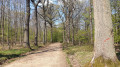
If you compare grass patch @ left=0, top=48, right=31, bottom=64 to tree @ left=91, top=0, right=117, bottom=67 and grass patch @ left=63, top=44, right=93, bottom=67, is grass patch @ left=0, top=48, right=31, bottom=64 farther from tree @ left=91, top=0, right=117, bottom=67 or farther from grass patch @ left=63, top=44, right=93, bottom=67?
tree @ left=91, top=0, right=117, bottom=67

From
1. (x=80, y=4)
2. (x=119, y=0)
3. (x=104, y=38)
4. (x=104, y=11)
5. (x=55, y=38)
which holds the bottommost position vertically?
(x=55, y=38)

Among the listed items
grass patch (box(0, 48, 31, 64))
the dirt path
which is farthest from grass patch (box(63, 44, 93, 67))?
grass patch (box(0, 48, 31, 64))

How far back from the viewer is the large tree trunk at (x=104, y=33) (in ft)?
11.5

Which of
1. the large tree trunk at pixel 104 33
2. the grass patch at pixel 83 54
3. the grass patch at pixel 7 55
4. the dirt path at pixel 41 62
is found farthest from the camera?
the grass patch at pixel 7 55

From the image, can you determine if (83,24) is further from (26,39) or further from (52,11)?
(26,39)

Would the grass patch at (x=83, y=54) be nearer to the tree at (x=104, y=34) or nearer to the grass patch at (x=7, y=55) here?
the tree at (x=104, y=34)

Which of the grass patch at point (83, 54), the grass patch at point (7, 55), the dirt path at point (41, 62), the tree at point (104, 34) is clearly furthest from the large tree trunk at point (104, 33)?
the grass patch at point (7, 55)

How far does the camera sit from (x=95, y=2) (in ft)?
12.6

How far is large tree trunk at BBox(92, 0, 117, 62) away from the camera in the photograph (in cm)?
349

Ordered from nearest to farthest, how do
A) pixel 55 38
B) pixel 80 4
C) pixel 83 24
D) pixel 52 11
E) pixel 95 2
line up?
pixel 95 2 < pixel 80 4 < pixel 83 24 < pixel 52 11 < pixel 55 38

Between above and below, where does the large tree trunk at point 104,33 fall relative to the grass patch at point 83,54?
above

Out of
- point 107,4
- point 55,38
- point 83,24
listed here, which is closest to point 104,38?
point 107,4

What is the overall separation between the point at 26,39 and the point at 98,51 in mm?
10426

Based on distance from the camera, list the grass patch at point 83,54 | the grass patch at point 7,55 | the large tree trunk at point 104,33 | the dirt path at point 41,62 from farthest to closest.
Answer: the grass patch at point 7,55 < the grass patch at point 83,54 < the dirt path at point 41,62 < the large tree trunk at point 104,33
